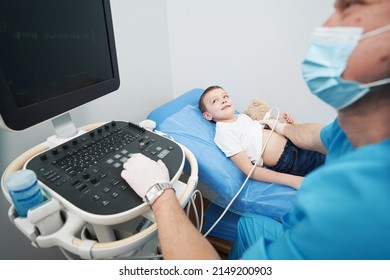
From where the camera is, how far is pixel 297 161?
1.26 m

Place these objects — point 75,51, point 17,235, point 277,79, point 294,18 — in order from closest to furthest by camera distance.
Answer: point 75,51 → point 17,235 → point 294,18 → point 277,79

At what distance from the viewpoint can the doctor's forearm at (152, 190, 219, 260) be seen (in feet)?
1.75

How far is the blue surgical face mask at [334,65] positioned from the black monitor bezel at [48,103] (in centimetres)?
69

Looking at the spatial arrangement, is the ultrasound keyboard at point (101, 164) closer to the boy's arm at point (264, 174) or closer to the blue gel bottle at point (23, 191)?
the blue gel bottle at point (23, 191)

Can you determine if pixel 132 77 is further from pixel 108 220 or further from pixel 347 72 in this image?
pixel 347 72

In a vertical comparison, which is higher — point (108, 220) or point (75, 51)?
point (75, 51)

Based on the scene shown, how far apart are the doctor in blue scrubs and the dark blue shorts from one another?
0.73 meters

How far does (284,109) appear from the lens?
5.28 ft

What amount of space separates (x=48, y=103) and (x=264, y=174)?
0.98 metres

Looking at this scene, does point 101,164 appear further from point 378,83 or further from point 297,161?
point 297,161

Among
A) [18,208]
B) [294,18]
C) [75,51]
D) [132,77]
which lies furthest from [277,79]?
[18,208]

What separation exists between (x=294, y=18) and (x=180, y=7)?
762mm

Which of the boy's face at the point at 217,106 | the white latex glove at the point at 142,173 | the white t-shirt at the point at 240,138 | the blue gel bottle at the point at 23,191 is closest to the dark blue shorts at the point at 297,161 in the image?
the white t-shirt at the point at 240,138

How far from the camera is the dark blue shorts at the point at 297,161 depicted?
1.24 meters
